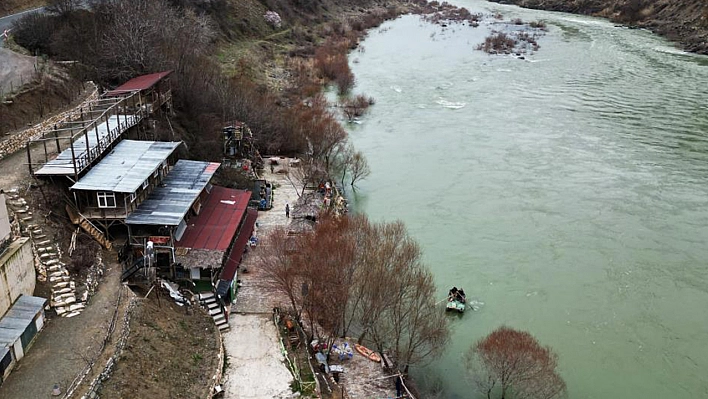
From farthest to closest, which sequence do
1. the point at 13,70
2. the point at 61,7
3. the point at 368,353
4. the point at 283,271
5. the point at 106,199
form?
the point at 61,7
the point at 13,70
the point at 368,353
the point at 106,199
the point at 283,271

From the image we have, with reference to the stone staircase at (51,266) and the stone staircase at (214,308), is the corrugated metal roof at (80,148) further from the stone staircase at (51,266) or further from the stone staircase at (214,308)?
the stone staircase at (214,308)

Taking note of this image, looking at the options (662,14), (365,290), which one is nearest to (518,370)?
(365,290)

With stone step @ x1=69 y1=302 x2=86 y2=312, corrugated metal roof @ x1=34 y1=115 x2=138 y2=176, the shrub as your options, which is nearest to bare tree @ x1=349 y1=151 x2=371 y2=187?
corrugated metal roof @ x1=34 y1=115 x2=138 y2=176

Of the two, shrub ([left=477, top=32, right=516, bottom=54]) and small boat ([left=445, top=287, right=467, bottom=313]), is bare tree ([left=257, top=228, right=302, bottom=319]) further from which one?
shrub ([left=477, top=32, right=516, bottom=54])

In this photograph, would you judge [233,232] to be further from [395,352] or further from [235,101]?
[235,101]

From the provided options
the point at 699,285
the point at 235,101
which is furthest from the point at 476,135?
the point at 699,285

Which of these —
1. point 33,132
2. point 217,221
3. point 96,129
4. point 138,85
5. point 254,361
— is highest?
point 138,85

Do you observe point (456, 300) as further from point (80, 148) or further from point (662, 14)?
point (662, 14)

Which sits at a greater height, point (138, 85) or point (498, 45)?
point (138, 85)
